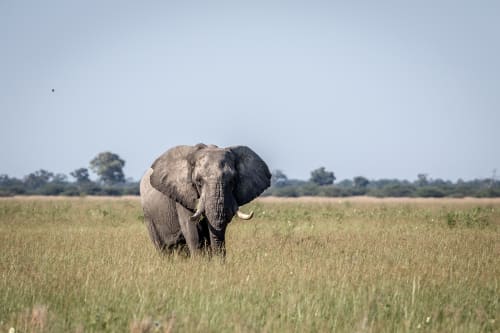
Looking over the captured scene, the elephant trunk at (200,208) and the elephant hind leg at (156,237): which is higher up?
the elephant trunk at (200,208)

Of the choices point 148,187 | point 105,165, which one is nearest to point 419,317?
point 148,187

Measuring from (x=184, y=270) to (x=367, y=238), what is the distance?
7657mm

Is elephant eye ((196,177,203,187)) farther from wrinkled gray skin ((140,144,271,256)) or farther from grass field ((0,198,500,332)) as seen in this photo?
grass field ((0,198,500,332))

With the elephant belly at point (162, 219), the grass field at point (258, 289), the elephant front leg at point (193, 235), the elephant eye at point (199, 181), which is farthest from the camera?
the elephant belly at point (162, 219)

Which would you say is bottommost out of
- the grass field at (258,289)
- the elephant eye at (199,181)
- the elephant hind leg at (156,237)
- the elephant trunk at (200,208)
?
the grass field at (258,289)

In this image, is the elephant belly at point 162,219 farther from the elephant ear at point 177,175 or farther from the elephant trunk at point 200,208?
the elephant trunk at point 200,208

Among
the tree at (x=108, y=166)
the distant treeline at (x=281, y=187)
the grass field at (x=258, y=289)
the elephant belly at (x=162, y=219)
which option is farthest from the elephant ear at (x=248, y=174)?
the tree at (x=108, y=166)

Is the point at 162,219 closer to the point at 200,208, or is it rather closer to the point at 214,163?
the point at 200,208

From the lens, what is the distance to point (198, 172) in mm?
10836

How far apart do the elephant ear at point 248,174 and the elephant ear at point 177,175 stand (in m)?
0.67

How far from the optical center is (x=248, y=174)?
11.4 meters

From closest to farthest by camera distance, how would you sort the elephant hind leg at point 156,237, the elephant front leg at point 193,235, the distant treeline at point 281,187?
the elephant front leg at point 193,235 < the elephant hind leg at point 156,237 < the distant treeline at point 281,187

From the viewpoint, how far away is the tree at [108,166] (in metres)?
148

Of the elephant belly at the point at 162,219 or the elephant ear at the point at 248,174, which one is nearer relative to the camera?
the elephant ear at the point at 248,174
